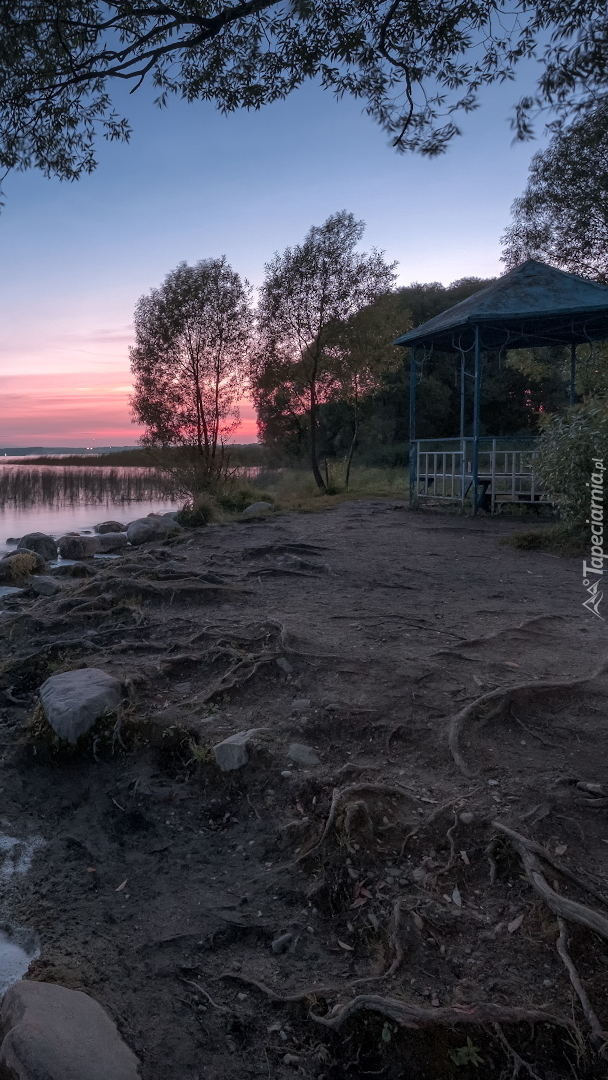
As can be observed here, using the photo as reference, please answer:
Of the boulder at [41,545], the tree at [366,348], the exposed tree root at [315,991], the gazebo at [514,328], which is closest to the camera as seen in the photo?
the exposed tree root at [315,991]

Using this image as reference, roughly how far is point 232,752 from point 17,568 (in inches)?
362

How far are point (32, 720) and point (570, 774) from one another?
3638 mm

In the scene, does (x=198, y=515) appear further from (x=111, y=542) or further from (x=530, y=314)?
(x=530, y=314)

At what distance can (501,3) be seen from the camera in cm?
497

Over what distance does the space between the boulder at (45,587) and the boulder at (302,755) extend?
6.84 m

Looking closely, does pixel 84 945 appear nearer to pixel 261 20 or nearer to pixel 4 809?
pixel 4 809

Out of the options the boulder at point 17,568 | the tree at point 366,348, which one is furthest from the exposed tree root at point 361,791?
the tree at point 366,348

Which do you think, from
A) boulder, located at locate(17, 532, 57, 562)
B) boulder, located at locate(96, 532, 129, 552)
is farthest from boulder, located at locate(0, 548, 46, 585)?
boulder, located at locate(96, 532, 129, 552)

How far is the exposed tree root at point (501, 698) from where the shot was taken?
408 cm

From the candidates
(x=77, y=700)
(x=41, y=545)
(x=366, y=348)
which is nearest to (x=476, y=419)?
(x=366, y=348)

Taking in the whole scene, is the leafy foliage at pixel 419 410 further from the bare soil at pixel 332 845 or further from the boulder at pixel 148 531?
the bare soil at pixel 332 845

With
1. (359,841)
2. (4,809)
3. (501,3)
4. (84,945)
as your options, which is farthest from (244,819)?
(501,3)

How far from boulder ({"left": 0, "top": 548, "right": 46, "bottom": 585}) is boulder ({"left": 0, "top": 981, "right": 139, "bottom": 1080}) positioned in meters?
10.1

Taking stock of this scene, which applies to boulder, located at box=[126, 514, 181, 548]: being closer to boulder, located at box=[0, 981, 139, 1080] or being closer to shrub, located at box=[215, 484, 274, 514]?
shrub, located at box=[215, 484, 274, 514]
